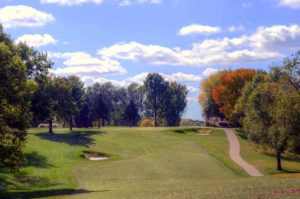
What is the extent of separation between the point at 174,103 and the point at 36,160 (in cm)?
11330

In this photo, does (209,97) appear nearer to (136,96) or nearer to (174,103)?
(174,103)

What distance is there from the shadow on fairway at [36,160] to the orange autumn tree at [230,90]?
6213cm

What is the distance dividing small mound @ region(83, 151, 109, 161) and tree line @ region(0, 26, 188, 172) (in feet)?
23.2

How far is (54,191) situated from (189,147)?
40.4 metres

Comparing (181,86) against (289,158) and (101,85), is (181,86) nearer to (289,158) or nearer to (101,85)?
(101,85)

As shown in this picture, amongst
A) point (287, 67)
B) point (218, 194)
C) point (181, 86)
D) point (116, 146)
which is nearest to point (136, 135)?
point (116, 146)

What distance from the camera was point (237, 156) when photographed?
6825 cm

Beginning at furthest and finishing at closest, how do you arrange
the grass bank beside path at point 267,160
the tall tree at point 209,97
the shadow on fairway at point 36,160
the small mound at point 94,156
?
the tall tree at point 209,97 → the small mound at point 94,156 → the grass bank beside path at point 267,160 → the shadow on fairway at point 36,160

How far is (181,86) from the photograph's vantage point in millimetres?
179875

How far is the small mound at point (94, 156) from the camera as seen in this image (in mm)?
59866

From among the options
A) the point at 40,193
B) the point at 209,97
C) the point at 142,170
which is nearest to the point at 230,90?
the point at 209,97

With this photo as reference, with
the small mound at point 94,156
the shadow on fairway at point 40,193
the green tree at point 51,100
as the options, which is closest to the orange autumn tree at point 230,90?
the green tree at point 51,100

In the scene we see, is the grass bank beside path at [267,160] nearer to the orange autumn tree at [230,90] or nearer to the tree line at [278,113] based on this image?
the tree line at [278,113]

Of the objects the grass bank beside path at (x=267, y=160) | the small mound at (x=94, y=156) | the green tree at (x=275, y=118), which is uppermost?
the green tree at (x=275, y=118)
